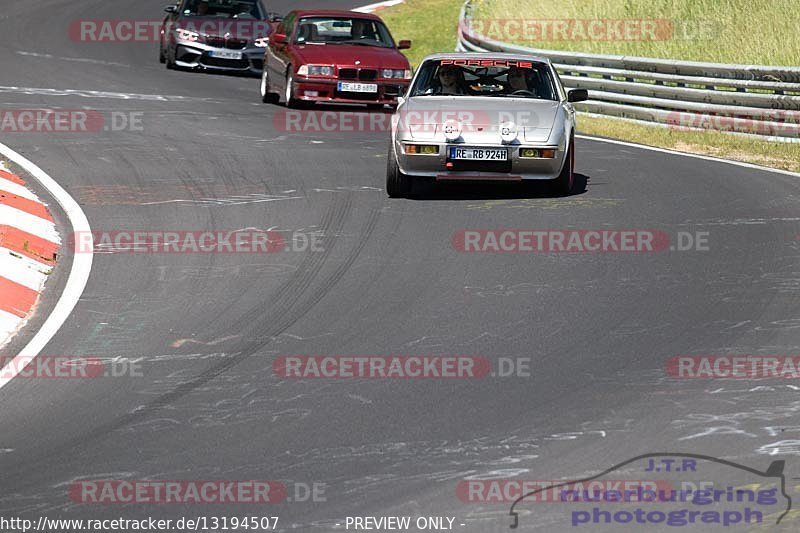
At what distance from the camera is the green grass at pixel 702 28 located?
83.5 feet

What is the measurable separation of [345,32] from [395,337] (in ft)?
45.3

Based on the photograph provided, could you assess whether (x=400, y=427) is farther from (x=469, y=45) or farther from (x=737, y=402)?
(x=469, y=45)

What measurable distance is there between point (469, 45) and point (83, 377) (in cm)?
1891

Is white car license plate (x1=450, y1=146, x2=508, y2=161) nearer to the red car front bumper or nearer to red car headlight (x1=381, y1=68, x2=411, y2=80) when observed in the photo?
the red car front bumper

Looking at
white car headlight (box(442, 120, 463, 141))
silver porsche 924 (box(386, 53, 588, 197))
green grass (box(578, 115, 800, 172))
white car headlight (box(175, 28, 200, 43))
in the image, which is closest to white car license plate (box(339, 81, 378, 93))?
green grass (box(578, 115, 800, 172))

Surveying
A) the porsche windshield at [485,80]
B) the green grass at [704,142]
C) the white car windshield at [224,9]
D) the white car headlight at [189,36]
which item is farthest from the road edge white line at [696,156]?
the white car windshield at [224,9]

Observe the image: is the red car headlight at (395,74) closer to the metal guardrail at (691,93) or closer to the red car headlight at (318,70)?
the red car headlight at (318,70)

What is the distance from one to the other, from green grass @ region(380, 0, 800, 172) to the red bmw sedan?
2.82 metres

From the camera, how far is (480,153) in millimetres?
12852

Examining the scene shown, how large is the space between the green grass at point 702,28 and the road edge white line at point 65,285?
561 inches

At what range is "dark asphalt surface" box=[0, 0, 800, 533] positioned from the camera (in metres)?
6.30

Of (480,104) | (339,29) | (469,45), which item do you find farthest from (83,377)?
(469,45)

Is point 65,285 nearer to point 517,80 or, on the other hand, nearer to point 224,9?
point 517,80

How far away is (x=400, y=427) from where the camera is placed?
269 inches
